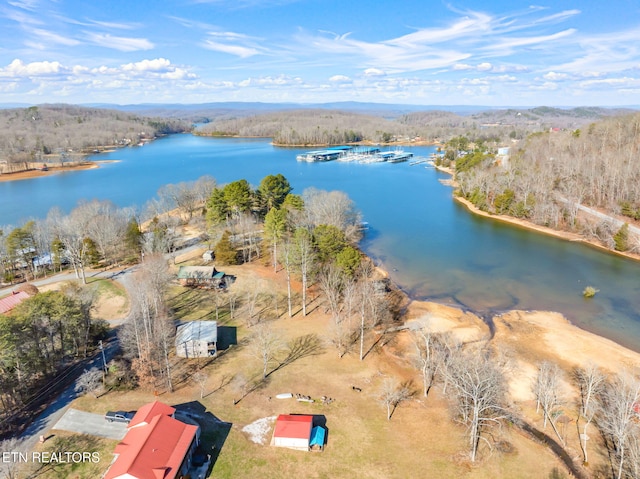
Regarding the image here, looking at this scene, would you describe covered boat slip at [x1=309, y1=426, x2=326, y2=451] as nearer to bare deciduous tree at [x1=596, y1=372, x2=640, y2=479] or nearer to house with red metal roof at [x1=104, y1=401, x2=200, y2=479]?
house with red metal roof at [x1=104, y1=401, x2=200, y2=479]

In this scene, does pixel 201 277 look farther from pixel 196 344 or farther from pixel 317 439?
pixel 317 439

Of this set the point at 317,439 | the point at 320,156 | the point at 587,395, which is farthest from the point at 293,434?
the point at 320,156

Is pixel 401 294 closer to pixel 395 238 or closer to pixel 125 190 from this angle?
pixel 395 238

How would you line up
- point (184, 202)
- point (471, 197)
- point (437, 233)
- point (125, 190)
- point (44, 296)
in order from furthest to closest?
1. point (125, 190)
2. point (471, 197)
3. point (184, 202)
4. point (437, 233)
5. point (44, 296)

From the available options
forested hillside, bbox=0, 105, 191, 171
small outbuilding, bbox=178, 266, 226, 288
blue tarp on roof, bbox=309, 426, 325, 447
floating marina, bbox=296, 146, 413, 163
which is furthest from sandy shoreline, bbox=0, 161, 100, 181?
blue tarp on roof, bbox=309, 426, 325, 447

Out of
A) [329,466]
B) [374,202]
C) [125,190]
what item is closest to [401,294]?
[329,466]
